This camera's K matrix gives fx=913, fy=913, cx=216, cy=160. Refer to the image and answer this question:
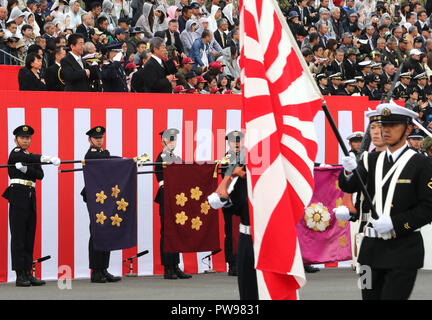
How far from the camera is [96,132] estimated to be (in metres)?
11.5

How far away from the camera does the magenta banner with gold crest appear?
12.3 m

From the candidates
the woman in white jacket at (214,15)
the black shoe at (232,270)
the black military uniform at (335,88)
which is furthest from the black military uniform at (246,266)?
the woman in white jacket at (214,15)

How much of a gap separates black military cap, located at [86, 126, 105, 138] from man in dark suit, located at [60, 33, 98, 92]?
1.11 metres

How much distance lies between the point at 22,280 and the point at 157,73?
369 cm

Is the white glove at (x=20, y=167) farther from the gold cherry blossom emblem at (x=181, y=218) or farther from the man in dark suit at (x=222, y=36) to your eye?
the man in dark suit at (x=222, y=36)

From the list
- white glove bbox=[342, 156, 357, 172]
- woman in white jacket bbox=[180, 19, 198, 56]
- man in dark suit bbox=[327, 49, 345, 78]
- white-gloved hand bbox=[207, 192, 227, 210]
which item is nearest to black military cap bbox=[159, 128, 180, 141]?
white-gloved hand bbox=[207, 192, 227, 210]

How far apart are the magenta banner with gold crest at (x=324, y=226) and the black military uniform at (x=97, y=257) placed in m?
2.61

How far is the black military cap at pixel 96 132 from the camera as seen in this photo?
11.5m

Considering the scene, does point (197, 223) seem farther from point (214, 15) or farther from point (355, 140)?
point (214, 15)

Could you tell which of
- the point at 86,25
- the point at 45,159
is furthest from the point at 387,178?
the point at 86,25

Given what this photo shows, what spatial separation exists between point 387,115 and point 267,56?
3.36ft

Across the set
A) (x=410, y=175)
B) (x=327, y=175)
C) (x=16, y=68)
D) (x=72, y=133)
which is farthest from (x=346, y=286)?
(x=16, y=68)

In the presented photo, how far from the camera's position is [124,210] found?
37.5ft

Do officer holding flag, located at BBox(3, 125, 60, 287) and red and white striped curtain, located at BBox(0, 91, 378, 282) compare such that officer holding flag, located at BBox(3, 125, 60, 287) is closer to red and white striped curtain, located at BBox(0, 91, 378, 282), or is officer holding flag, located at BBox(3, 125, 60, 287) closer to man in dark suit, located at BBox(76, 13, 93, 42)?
red and white striped curtain, located at BBox(0, 91, 378, 282)
